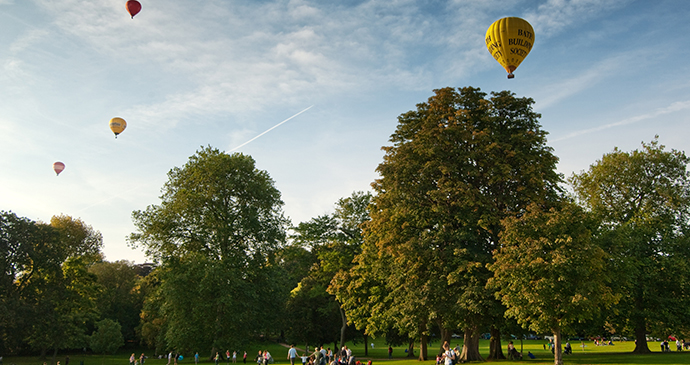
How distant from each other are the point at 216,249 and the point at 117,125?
1434cm

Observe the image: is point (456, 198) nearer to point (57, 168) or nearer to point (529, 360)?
point (529, 360)

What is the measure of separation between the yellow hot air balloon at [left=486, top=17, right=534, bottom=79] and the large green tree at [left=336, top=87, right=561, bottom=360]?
221 cm

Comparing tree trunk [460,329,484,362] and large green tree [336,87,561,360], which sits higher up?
large green tree [336,87,561,360]

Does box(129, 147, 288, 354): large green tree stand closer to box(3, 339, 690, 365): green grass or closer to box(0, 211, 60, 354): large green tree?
box(3, 339, 690, 365): green grass

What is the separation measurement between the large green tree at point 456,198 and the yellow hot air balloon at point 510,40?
2.21 metres

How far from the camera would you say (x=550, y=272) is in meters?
23.4

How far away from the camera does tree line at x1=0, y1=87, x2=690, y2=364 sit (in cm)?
2530

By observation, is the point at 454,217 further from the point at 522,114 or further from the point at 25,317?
the point at 25,317

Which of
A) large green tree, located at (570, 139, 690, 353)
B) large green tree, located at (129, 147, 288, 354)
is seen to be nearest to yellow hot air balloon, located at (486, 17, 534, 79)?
large green tree, located at (570, 139, 690, 353)

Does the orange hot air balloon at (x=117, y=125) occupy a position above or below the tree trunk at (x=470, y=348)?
above

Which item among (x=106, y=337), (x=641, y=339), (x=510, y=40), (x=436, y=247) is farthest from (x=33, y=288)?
(x=641, y=339)

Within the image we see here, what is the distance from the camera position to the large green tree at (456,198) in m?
27.6

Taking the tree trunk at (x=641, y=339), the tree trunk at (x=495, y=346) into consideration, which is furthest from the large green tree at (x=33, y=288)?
the tree trunk at (x=641, y=339)

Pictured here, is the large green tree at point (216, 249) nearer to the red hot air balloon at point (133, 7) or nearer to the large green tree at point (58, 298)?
the large green tree at point (58, 298)
